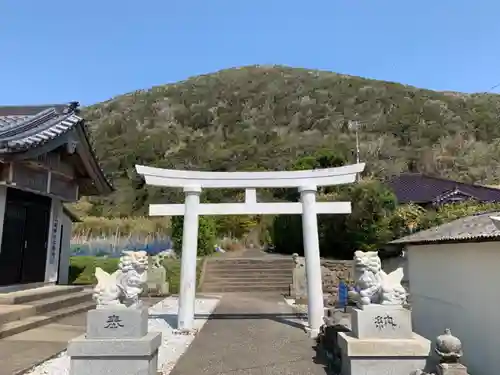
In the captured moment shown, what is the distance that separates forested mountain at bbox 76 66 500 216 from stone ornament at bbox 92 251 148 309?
92.0 feet

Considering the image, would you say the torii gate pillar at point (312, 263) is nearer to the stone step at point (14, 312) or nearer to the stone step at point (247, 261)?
the stone step at point (14, 312)

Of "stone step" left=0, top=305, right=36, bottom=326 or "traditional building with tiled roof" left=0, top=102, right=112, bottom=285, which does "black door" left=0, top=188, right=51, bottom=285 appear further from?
"stone step" left=0, top=305, right=36, bottom=326

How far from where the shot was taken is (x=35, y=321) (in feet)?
25.6

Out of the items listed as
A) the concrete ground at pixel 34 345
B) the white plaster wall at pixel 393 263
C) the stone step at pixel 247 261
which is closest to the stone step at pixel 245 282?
the stone step at pixel 247 261

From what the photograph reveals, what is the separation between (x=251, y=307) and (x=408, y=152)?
137ft

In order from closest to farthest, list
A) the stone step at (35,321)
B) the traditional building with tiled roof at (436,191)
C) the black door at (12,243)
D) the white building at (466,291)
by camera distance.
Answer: the white building at (466,291) < the stone step at (35,321) < the black door at (12,243) < the traditional building with tiled roof at (436,191)

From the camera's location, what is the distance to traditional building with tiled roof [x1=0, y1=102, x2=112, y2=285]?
29.5 feet

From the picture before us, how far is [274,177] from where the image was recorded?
8930mm

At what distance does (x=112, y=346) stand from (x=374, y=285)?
3.21 meters

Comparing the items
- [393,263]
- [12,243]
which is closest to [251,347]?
[12,243]

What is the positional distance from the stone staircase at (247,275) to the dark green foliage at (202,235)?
6.39ft

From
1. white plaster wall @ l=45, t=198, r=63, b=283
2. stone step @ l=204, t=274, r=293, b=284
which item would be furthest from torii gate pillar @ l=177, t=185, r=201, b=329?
stone step @ l=204, t=274, r=293, b=284

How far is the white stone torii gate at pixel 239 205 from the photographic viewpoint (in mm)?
8469

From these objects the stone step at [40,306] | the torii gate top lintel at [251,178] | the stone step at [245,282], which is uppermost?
the torii gate top lintel at [251,178]
